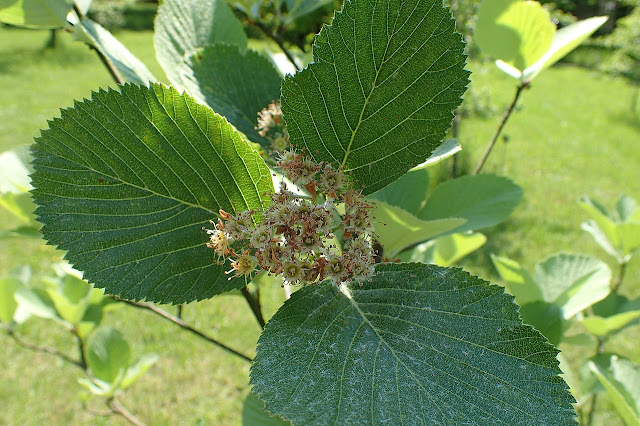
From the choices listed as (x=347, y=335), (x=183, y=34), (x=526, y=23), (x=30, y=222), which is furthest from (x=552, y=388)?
(x=30, y=222)

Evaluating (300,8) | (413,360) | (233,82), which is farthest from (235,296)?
(413,360)

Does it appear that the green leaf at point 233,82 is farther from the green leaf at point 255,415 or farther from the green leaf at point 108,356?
the green leaf at point 108,356

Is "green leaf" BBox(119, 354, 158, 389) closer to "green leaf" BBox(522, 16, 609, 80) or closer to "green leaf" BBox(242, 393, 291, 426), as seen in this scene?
"green leaf" BBox(242, 393, 291, 426)

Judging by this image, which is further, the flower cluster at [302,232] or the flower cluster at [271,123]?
the flower cluster at [271,123]

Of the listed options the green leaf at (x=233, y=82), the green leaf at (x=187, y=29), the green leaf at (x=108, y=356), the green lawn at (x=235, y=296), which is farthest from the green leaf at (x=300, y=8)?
the green lawn at (x=235, y=296)

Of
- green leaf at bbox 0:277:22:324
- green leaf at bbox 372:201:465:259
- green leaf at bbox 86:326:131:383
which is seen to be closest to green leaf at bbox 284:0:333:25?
green leaf at bbox 372:201:465:259
